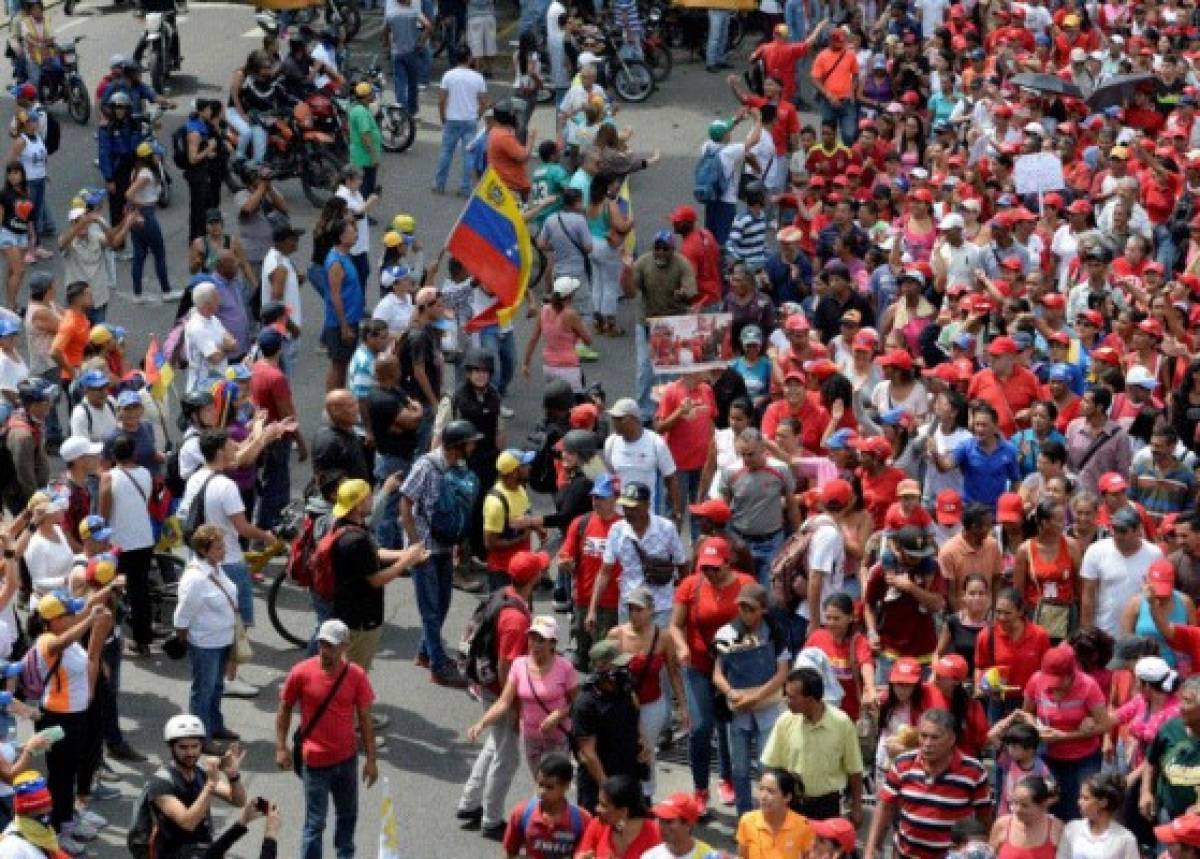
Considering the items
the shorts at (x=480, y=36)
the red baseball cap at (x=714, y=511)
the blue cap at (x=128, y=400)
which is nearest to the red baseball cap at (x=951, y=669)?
the red baseball cap at (x=714, y=511)

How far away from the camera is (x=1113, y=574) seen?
13.8 m

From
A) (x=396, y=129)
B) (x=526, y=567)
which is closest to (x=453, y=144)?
(x=396, y=129)

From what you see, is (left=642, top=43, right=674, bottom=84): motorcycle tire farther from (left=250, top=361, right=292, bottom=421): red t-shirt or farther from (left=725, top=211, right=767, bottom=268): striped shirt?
(left=250, top=361, right=292, bottom=421): red t-shirt

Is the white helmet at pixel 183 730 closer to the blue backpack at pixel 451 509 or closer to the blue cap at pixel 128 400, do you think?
the blue backpack at pixel 451 509

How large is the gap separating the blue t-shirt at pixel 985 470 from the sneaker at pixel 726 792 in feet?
8.79

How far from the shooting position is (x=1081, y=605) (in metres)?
14.0

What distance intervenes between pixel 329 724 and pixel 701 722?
214 centimetres

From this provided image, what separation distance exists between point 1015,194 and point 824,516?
8.05m

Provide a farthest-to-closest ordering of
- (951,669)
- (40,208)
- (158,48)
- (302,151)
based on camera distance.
→ 1. (158,48)
2. (302,151)
3. (40,208)
4. (951,669)

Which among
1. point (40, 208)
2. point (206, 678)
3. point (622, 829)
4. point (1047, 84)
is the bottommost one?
point (40, 208)

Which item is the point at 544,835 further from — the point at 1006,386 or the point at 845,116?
the point at 845,116

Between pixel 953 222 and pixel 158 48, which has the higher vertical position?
pixel 953 222

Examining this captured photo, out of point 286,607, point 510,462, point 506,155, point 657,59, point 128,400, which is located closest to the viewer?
point 510,462

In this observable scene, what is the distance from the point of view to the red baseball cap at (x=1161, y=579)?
13289 mm
